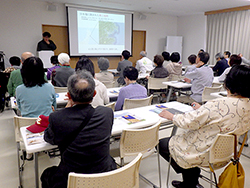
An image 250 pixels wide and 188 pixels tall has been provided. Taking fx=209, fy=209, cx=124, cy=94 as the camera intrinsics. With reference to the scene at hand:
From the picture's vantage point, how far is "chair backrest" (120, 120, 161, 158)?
167 centimetres

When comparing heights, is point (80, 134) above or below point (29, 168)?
above

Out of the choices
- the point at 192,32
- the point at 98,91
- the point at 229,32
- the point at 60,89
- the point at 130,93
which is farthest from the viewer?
the point at 192,32

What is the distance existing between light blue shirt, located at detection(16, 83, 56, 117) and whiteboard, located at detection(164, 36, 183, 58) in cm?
810

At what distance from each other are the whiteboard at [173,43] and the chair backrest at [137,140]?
838cm

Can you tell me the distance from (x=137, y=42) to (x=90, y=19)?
101 inches

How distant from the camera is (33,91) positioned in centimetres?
227

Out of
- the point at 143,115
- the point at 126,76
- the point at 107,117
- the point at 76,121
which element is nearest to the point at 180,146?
the point at 143,115

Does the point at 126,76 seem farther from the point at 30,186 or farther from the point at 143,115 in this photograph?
the point at 30,186

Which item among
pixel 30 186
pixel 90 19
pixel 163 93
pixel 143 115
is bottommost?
pixel 30 186

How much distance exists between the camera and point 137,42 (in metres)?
9.44

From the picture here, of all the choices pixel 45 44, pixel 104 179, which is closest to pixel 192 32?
pixel 45 44

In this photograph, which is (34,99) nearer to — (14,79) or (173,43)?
(14,79)

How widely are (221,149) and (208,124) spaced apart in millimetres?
227

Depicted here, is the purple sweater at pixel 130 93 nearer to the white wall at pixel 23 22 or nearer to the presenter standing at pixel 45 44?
the presenter standing at pixel 45 44
